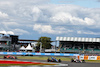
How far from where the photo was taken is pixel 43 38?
125 meters

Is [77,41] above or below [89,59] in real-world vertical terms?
above

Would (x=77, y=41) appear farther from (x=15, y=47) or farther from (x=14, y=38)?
(x=14, y=38)

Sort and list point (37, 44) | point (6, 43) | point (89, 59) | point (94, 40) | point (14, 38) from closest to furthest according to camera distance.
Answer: point (89, 59) < point (94, 40) < point (6, 43) < point (14, 38) < point (37, 44)

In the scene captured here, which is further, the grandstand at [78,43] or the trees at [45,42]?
the trees at [45,42]

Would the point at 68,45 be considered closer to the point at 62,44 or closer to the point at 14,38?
the point at 62,44

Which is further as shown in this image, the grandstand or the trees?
the trees

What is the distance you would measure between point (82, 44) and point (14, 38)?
128ft

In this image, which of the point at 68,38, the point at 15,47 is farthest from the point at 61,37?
the point at 15,47

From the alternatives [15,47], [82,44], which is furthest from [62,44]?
[15,47]

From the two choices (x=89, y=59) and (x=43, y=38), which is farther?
(x=43, y=38)

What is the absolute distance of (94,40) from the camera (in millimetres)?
84562

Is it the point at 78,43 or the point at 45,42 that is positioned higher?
the point at 45,42

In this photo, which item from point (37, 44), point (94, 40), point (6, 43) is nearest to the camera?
point (94, 40)

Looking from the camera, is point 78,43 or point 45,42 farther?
point 45,42
